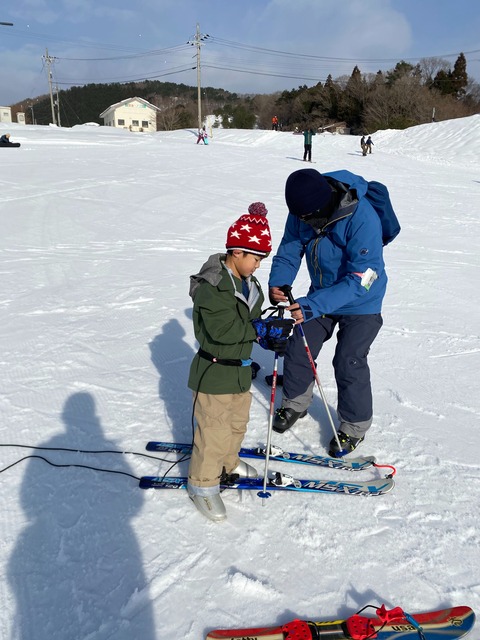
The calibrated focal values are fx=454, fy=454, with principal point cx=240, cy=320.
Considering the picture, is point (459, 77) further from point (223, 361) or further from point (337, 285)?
point (223, 361)

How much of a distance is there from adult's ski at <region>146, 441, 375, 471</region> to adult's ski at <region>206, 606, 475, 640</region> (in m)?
1.08

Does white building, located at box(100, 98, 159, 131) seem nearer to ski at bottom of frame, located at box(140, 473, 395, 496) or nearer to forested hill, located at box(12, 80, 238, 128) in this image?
forested hill, located at box(12, 80, 238, 128)

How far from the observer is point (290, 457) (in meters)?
3.08

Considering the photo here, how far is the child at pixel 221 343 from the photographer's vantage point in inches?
90.4

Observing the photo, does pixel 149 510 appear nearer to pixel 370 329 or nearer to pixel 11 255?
pixel 370 329

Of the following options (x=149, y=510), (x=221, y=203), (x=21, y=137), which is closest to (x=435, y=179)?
(x=221, y=203)

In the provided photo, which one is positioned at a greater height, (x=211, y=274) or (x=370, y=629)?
(x=211, y=274)

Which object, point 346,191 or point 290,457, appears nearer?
point 346,191

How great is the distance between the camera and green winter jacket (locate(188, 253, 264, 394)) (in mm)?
2281

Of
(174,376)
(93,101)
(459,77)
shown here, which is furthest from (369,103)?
(93,101)

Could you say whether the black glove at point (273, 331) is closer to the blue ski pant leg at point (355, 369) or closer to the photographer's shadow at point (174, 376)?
the blue ski pant leg at point (355, 369)

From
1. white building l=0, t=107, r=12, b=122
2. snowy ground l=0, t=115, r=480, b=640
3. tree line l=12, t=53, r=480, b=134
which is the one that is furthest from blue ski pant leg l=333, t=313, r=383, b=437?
white building l=0, t=107, r=12, b=122

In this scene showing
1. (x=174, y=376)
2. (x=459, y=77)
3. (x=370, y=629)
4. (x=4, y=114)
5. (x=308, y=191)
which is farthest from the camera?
(x=459, y=77)

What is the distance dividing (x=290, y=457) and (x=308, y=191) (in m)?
1.73
